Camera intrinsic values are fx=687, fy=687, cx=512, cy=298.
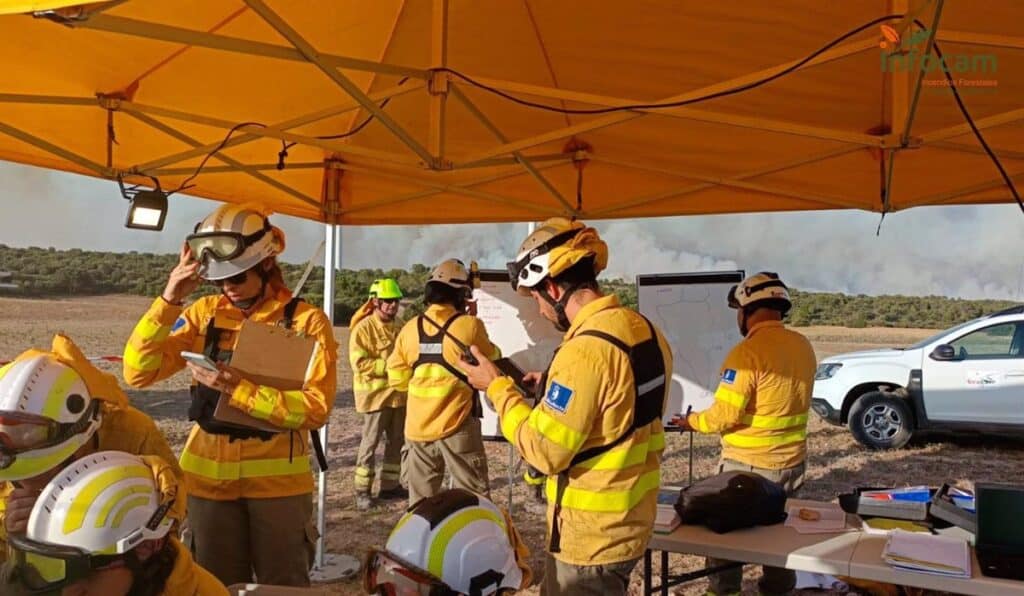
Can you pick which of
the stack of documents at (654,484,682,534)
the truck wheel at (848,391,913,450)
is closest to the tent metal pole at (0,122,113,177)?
the stack of documents at (654,484,682,534)

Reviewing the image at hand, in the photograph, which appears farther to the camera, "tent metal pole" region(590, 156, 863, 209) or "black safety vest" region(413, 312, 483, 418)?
"black safety vest" region(413, 312, 483, 418)

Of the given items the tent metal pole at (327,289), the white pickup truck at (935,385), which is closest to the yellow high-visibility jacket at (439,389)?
the tent metal pole at (327,289)

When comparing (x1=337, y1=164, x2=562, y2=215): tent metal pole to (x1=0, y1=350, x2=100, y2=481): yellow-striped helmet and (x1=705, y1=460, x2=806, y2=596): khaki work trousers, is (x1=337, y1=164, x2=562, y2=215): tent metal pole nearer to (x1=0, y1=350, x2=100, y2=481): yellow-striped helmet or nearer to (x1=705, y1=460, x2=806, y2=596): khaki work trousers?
(x1=705, y1=460, x2=806, y2=596): khaki work trousers

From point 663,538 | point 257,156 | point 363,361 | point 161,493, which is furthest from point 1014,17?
point 363,361

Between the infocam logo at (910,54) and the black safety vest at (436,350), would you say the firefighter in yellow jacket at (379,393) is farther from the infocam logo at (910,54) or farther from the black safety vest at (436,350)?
the infocam logo at (910,54)

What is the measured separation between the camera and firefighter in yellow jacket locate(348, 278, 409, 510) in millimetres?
6898

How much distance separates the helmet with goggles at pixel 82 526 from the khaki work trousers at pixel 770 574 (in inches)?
121

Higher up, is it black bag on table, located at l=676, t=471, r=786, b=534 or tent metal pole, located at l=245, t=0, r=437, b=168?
tent metal pole, located at l=245, t=0, r=437, b=168

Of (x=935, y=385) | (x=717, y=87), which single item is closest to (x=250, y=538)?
(x=717, y=87)

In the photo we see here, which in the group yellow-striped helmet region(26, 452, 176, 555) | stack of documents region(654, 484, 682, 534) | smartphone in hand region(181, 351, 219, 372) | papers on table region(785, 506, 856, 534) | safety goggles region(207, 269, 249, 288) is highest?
safety goggles region(207, 269, 249, 288)

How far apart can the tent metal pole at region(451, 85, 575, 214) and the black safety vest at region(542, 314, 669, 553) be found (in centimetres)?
166

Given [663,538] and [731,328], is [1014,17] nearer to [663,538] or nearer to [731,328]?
[663,538]

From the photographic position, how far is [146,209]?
3.61m

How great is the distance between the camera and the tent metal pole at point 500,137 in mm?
3420
